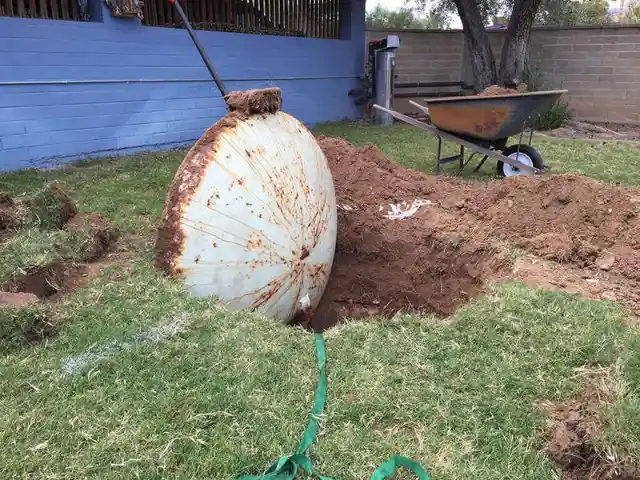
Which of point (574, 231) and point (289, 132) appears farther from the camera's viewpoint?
point (574, 231)

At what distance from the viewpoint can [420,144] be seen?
33.3ft

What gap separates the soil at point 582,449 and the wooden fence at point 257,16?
8935 millimetres

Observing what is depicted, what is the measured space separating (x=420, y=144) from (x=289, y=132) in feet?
21.9

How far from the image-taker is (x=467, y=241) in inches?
183

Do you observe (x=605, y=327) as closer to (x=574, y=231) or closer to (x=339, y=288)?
(x=574, y=231)

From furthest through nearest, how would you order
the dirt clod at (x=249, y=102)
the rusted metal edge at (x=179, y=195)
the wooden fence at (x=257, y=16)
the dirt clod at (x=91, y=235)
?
the wooden fence at (x=257, y=16), the dirt clod at (x=91, y=235), the dirt clod at (x=249, y=102), the rusted metal edge at (x=179, y=195)

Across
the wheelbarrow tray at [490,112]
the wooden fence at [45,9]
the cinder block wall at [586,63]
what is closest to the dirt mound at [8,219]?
the wooden fence at [45,9]

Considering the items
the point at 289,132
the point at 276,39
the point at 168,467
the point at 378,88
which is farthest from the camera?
the point at 378,88

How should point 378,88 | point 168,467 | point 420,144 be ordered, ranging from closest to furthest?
point 168,467 < point 420,144 < point 378,88

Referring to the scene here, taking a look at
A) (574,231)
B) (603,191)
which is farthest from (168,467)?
(603,191)

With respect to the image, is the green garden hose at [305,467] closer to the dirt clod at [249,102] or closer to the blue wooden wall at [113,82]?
the dirt clod at [249,102]

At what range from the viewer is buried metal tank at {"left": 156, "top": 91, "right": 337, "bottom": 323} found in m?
3.26

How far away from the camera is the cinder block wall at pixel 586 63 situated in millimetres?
13172

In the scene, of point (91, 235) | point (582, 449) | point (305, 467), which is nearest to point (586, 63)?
point (91, 235)
